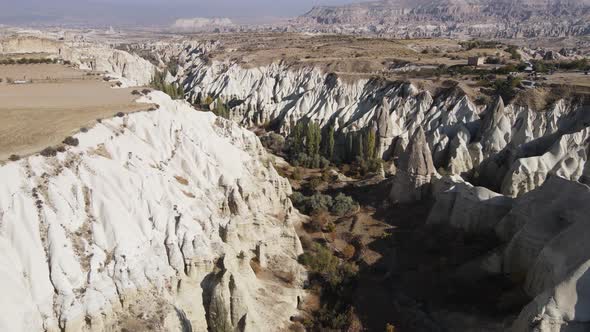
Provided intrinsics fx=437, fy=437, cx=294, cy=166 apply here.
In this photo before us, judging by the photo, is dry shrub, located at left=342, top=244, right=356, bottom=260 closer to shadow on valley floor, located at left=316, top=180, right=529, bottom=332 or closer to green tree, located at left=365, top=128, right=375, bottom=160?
shadow on valley floor, located at left=316, top=180, right=529, bottom=332

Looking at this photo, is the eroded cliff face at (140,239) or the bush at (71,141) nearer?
the eroded cliff face at (140,239)

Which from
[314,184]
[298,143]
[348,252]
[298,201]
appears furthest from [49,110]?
[298,143]

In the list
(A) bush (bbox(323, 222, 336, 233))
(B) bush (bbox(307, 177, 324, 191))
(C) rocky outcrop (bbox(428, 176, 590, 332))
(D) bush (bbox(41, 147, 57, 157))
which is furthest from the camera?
(B) bush (bbox(307, 177, 324, 191))

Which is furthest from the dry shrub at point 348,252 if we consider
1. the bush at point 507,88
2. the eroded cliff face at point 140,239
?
the bush at point 507,88

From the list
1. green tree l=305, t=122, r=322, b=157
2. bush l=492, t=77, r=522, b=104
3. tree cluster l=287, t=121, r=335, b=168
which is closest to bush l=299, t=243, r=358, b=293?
tree cluster l=287, t=121, r=335, b=168

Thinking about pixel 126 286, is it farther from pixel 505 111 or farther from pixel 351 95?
pixel 351 95

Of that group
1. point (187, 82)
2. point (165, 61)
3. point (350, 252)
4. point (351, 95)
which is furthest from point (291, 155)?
point (165, 61)

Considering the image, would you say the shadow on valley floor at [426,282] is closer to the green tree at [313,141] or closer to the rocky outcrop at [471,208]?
the rocky outcrop at [471,208]
